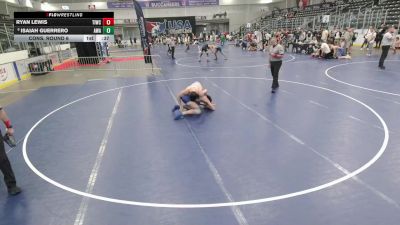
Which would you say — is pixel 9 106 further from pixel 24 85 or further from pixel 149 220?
pixel 149 220

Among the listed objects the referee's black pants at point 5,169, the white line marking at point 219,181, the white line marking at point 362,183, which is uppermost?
the referee's black pants at point 5,169

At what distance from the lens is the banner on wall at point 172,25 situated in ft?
Result: 147

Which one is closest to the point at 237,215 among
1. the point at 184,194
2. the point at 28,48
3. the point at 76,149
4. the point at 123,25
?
the point at 184,194

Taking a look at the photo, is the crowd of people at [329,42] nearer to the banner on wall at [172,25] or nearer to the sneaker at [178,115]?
the sneaker at [178,115]

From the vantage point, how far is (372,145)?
5395 mm

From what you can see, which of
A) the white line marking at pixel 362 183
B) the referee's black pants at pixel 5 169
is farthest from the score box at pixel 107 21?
the white line marking at pixel 362 183

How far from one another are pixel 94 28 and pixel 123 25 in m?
34.1

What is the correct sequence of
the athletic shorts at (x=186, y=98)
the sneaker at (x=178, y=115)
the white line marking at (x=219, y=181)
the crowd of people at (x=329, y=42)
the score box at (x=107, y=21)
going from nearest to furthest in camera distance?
the white line marking at (x=219, y=181) < the sneaker at (x=178, y=115) < the athletic shorts at (x=186, y=98) < the score box at (x=107, y=21) < the crowd of people at (x=329, y=42)
